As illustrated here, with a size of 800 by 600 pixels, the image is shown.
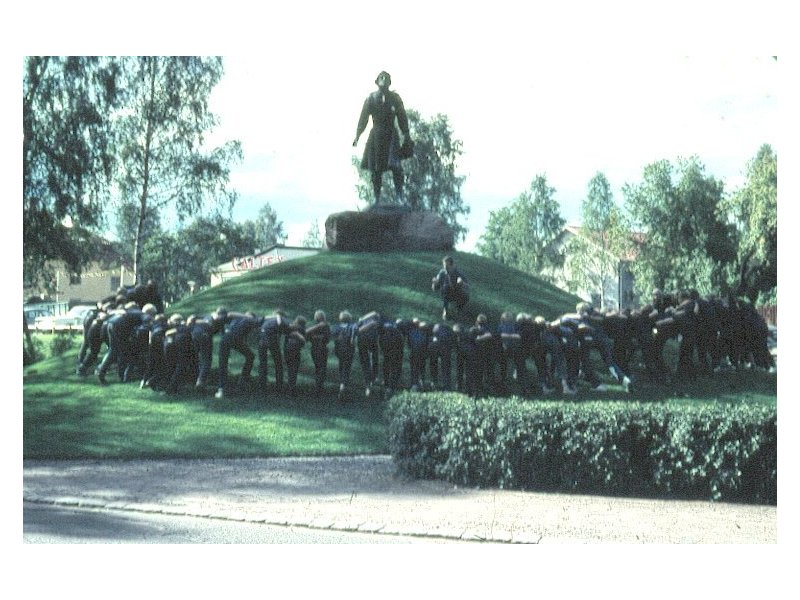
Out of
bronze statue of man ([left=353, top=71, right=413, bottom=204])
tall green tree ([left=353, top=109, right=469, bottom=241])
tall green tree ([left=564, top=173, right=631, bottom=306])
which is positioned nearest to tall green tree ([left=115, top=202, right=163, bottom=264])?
tall green tree ([left=353, top=109, right=469, bottom=241])

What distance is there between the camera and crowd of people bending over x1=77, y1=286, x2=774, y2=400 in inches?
660

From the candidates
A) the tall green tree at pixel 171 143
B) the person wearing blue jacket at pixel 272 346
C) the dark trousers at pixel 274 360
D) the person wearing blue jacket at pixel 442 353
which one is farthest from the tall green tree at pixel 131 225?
the person wearing blue jacket at pixel 442 353

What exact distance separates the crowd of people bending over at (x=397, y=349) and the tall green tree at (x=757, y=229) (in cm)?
241

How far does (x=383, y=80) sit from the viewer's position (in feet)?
60.3

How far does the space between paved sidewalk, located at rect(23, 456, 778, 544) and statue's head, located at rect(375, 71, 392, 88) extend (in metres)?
7.85

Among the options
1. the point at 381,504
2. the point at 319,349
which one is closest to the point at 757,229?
the point at 319,349

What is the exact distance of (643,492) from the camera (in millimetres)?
10375

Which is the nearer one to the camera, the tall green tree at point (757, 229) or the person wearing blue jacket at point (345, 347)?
A: the person wearing blue jacket at point (345, 347)

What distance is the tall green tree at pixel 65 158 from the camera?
19062 mm

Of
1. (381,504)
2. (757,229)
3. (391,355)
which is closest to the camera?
(381,504)

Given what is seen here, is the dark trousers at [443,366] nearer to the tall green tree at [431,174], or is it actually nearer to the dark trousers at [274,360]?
the dark trousers at [274,360]

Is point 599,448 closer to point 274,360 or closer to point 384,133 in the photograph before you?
point 274,360

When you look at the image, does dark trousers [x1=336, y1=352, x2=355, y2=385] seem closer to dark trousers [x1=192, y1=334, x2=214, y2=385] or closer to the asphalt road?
dark trousers [x1=192, y1=334, x2=214, y2=385]

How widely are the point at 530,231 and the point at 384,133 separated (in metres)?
29.0
